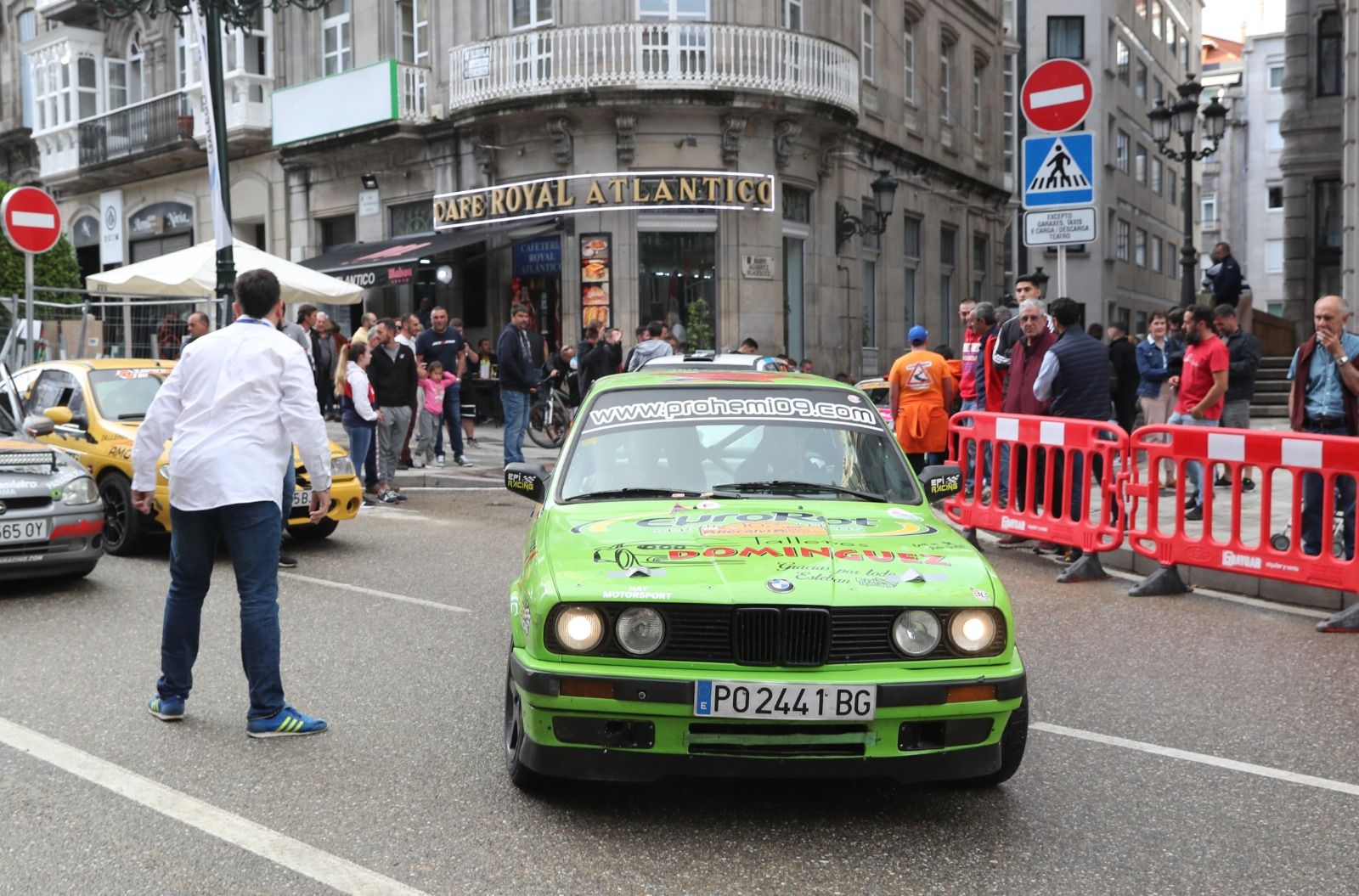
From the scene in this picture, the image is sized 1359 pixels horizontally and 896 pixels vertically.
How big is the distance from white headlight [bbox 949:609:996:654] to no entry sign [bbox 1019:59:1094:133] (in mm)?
6937

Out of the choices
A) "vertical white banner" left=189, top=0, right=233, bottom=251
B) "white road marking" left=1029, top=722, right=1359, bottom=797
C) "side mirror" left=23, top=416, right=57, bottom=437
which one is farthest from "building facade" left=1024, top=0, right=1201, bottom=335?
"white road marking" left=1029, top=722, right=1359, bottom=797

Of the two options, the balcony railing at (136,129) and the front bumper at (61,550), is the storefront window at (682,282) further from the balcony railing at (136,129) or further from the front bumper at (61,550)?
the front bumper at (61,550)

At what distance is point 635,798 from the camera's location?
453 cm

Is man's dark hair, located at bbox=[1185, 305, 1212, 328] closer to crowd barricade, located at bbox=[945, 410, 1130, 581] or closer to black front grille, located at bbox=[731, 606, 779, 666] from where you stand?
crowd barricade, located at bbox=[945, 410, 1130, 581]

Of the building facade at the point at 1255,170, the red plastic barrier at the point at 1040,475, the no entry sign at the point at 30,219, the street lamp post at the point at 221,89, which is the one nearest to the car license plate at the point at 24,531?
the no entry sign at the point at 30,219

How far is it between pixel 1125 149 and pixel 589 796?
4809 centimetres

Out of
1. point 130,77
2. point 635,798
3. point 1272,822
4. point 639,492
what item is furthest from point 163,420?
point 130,77

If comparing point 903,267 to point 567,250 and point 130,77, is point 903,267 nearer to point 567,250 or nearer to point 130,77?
point 567,250

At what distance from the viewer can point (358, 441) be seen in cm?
1325

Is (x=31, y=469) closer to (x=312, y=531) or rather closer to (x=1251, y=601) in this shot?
(x=312, y=531)

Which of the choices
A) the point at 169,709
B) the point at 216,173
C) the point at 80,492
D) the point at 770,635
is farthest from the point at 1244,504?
the point at 216,173

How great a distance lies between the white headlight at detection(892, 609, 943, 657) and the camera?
4152 millimetres

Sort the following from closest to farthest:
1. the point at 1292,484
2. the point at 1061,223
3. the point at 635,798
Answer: the point at 635,798, the point at 1292,484, the point at 1061,223

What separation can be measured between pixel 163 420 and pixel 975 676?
3.43 meters
